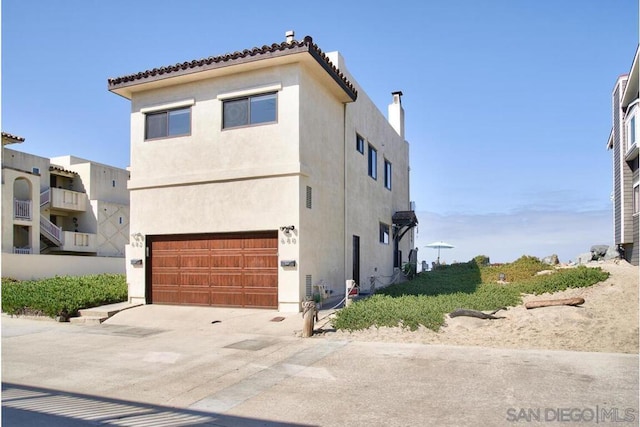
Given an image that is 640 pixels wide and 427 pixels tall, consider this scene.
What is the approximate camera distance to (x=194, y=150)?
14.8m

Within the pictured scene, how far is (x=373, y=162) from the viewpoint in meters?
21.3

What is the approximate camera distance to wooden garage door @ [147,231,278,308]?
44.8 feet

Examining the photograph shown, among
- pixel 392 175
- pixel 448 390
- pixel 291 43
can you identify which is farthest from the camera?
pixel 392 175

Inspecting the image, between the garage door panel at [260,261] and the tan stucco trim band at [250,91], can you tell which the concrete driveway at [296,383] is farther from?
the tan stucco trim band at [250,91]

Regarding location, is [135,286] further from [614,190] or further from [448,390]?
[614,190]

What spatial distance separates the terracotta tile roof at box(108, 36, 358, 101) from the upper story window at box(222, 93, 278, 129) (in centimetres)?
113

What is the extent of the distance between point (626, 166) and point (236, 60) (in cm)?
1721

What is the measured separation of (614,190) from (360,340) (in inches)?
734

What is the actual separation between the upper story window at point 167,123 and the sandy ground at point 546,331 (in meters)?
8.37

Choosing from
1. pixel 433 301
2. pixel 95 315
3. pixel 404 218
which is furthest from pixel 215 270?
pixel 404 218

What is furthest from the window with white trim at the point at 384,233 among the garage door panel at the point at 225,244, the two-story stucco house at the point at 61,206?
the two-story stucco house at the point at 61,206

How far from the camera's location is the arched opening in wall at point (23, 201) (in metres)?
26.8

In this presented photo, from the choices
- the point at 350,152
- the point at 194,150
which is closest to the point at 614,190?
the point at 350,152

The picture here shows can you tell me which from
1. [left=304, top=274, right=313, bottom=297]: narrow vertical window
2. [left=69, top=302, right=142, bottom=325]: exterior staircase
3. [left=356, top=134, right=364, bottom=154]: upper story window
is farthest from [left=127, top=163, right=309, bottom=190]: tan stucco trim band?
[left=356, top=134, right=364, bottom=154]: upper story window
